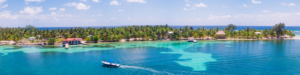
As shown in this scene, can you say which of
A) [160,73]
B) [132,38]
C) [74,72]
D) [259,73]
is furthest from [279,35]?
[74,72]

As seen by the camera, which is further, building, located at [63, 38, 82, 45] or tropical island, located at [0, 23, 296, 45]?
tropical island, located at [0, 23, 296, 45]

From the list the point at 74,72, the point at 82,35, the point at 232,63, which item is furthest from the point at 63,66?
the point at 82,35

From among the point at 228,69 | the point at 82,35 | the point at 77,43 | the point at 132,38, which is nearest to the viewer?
the point at 228,69

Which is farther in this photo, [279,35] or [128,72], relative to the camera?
[279,35]

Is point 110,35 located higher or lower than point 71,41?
higher

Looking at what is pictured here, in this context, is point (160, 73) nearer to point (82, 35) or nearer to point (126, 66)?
point (126, 66)

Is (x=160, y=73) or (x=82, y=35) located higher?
(x=82, y=35)

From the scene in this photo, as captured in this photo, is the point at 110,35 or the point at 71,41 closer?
the point at 71,41

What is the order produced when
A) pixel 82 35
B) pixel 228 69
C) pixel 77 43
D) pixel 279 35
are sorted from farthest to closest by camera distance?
pixel 279 35
pixel 82 35
pixel 77 43
pixel 228 69

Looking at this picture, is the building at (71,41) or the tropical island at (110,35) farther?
the tropical island at (110,35)

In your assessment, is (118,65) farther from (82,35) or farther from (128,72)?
(82,35)
